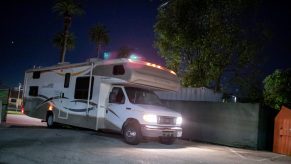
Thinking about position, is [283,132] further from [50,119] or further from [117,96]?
[50,119]

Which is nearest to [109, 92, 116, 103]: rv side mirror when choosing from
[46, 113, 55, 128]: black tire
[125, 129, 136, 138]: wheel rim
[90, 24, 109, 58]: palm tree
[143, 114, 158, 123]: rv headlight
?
[125, 129, 136, 138]: wheel rim

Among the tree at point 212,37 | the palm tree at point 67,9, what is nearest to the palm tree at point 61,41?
the palm tree at point 67,9

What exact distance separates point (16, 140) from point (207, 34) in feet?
44.9

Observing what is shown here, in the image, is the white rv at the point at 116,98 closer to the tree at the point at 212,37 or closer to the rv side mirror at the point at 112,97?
the rv side mirror at the point at 112,97

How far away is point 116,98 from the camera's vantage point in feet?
43.1

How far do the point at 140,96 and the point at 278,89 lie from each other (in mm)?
8758

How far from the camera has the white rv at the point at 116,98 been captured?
476 inches

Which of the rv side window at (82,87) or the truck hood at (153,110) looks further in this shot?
the rv side window at (82,87)

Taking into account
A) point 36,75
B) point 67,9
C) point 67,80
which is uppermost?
point 67,9

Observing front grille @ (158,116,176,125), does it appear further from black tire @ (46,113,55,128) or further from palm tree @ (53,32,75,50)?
palm tree @ (53,32,75,50)

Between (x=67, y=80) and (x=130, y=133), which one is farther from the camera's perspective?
(x=67, y=80)

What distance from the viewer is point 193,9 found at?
2138 cm

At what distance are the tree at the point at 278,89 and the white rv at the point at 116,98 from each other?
678 centimetres

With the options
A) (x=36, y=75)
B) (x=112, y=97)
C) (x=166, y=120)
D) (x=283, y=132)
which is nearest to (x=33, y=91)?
(x=36, y=75)
